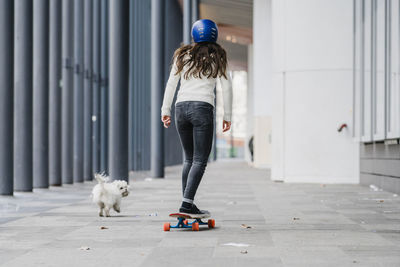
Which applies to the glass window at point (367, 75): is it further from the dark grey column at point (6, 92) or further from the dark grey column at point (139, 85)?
the dark grey column at point (139, 85)

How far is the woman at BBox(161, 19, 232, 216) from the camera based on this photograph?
5.61 m

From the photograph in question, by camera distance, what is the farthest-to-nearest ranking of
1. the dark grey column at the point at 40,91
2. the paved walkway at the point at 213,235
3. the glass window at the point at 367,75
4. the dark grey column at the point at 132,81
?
1. the dark grey column at the point at 132,81
2. the glass window at the point at 367,75
3. the dark grey column at the point at 40,91
4. the paved walkway at the point at 213,235

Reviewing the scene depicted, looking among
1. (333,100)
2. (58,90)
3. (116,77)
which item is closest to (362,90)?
(333,100)

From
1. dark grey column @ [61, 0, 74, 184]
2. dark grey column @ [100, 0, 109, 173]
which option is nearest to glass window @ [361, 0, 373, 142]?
dark grey column @ [61, 0, 74, 184]

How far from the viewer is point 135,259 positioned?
4.16m

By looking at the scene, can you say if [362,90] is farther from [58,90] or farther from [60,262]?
[60,262]

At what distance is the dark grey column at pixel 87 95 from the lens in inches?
625

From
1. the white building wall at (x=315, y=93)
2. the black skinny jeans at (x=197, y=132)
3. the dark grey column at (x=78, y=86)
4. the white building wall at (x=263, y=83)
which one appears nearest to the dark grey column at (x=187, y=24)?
the white building wall at (x=263, y=83)

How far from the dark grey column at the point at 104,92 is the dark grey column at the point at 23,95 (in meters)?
7.87

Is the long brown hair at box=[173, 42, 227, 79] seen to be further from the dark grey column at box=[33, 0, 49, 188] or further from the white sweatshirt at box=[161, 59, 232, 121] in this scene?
the dark grey column at box=[33, 0, 49, 188]

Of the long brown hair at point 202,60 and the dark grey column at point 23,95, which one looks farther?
the dark grey column at point 23,95

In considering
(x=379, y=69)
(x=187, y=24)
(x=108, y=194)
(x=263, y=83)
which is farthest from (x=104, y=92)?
(x=108, y=194)

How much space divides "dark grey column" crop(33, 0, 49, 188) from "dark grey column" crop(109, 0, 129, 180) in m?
1.15

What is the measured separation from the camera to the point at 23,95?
34.8ft
